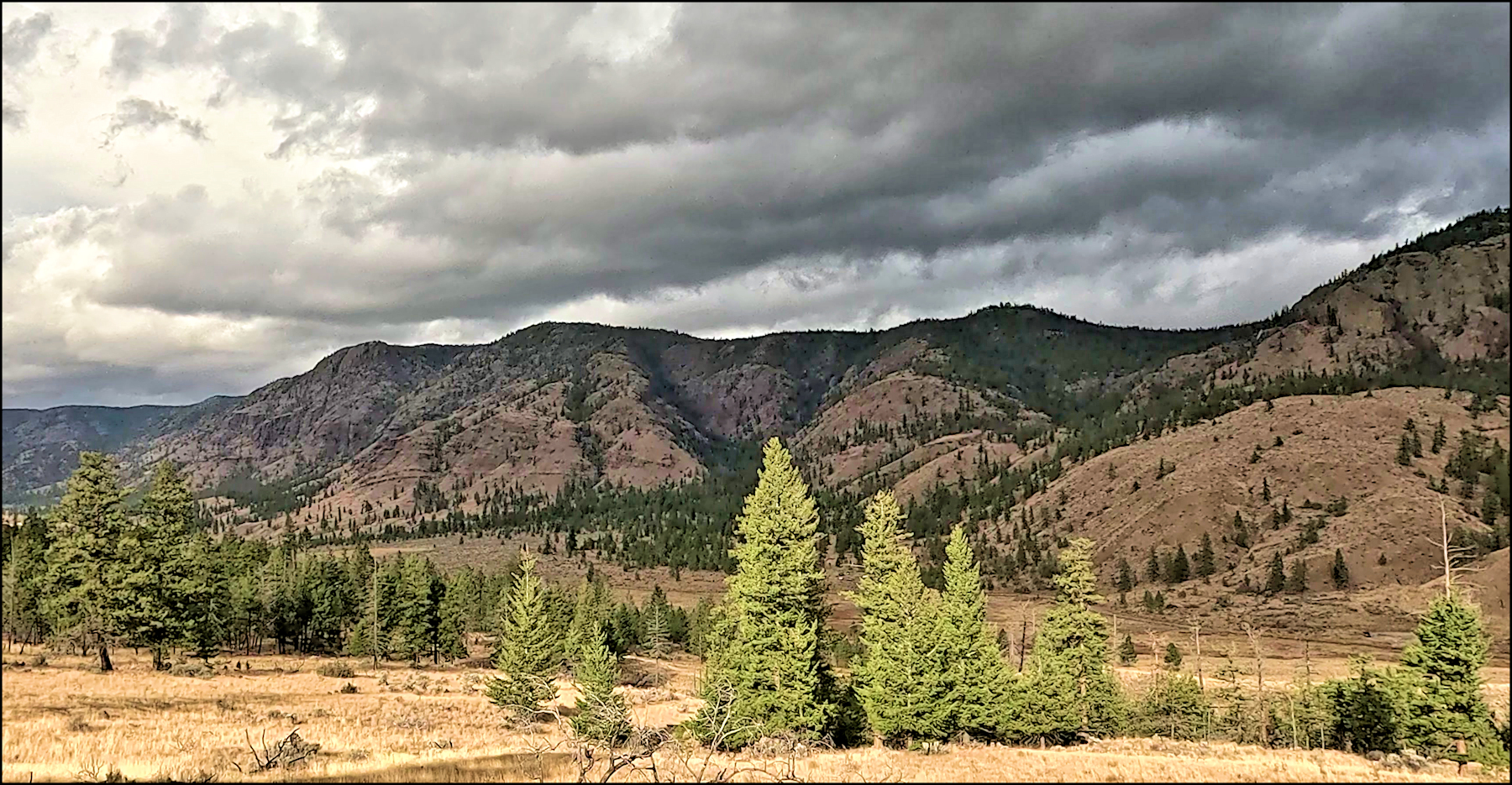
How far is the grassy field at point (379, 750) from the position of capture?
778 inches

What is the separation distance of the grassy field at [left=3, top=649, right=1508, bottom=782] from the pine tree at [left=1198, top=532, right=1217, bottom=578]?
498 feet

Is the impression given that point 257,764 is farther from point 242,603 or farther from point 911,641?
point 242,603

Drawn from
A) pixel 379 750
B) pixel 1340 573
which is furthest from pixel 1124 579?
pixel 379 750

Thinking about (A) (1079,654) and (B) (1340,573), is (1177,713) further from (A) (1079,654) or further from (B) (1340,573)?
(B) (1340,573)

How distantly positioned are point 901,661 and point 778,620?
6.04 metres

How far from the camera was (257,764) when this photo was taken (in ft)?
71.9

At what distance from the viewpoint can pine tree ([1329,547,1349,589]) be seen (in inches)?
6132

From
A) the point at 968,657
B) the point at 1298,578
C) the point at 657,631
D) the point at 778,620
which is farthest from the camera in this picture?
the point at 1298,578

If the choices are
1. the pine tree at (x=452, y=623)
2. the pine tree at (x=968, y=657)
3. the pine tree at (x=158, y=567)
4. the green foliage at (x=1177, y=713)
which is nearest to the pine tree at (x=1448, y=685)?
the pine tree at (x=968, y=657)

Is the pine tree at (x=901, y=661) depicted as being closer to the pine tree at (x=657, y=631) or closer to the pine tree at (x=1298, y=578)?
the pine tree at (x=657, y=631)

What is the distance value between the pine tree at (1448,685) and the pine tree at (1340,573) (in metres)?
139

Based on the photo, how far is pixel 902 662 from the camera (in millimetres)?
36312

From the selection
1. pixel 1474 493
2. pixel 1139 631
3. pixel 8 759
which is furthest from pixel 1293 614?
pixel 8 759

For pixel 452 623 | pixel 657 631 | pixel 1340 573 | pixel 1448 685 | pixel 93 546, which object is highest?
pixel 93 546
